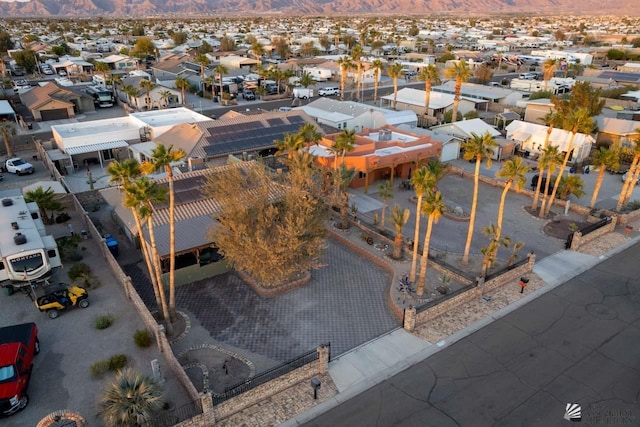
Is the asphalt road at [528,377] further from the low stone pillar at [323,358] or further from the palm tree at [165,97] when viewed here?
the palm tree at [165,97]

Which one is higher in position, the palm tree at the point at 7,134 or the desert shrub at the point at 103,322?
the palm tree at the point at 7,134

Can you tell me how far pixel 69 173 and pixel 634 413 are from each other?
47.8 meters

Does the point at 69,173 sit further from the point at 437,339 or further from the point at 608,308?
the point at 608,308

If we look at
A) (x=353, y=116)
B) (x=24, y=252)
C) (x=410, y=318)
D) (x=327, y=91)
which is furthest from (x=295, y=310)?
(x=327, y=91)

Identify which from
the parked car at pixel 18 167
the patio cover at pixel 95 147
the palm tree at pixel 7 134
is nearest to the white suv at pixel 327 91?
the patio cover at pixel 95 147

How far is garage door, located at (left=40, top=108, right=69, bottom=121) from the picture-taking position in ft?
206

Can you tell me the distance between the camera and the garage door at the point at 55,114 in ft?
206

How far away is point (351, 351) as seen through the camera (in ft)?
72.0

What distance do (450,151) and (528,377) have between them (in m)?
33.1

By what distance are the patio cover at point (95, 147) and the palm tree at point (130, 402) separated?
110ft

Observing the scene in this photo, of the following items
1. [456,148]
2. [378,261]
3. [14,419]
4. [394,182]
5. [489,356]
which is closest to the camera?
[14,419]

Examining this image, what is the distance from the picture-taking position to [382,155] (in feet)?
136

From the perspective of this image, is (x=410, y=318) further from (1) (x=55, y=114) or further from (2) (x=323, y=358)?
(1) (x=55, y=114)

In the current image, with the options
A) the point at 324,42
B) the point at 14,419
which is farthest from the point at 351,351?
the point at 324,42
